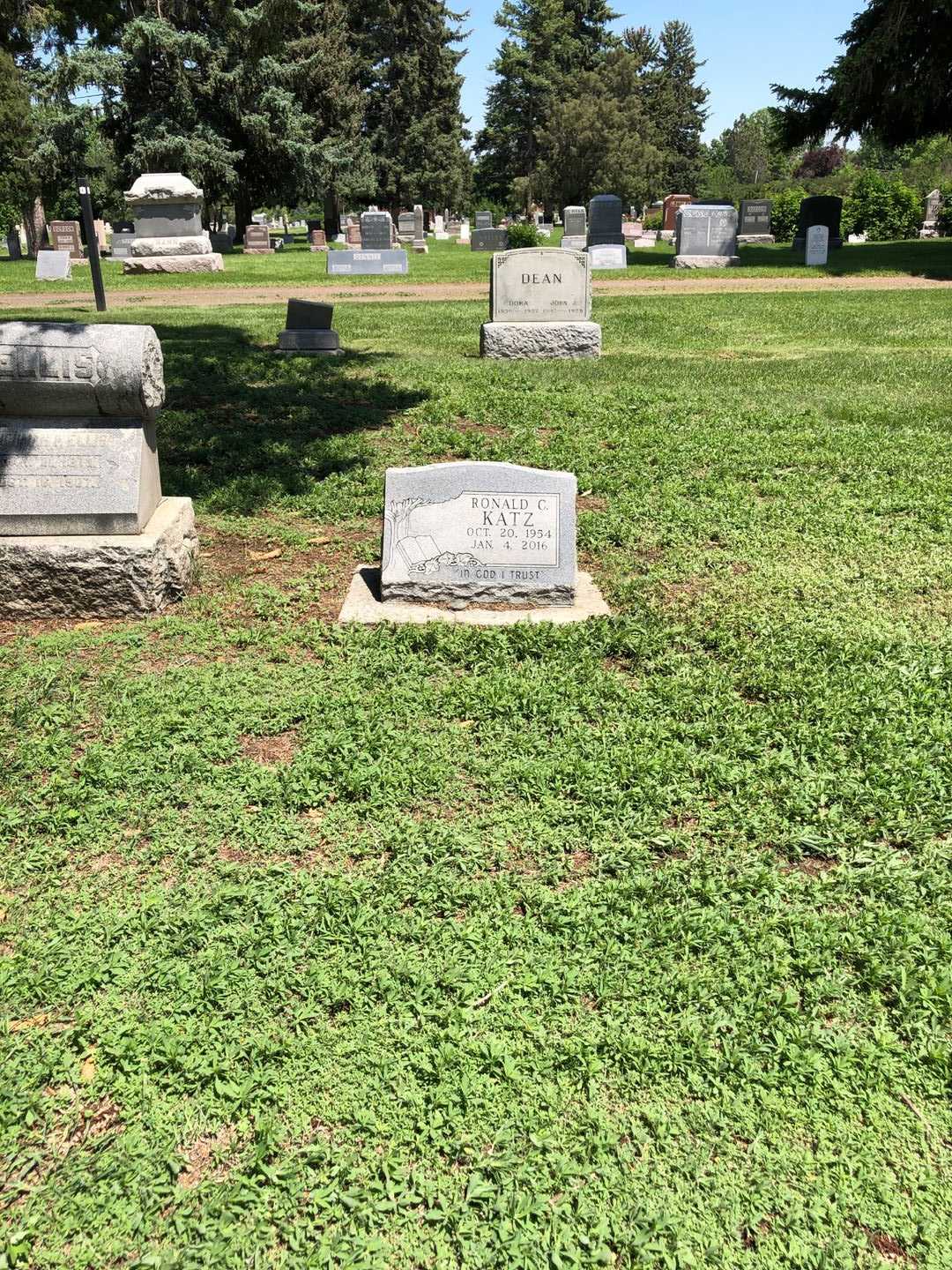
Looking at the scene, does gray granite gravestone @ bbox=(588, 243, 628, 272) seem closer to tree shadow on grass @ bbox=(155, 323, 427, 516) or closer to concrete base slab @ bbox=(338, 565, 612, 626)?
tree shadow on grass @ bbox=(155, 323, 427, 516)

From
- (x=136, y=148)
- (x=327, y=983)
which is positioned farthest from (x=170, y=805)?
(x=136, y=148)

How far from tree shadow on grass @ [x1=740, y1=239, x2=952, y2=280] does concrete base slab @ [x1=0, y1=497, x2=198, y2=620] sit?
65.7 ft

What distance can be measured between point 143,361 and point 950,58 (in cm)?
2550

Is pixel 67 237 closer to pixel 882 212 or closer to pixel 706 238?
pixel 706 238

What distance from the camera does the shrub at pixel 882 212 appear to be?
36031 mm

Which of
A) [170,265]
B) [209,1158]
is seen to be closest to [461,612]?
[209,1158]

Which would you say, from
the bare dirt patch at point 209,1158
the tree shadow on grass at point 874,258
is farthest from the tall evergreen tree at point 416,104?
the bare dirt patch at point 209,1158

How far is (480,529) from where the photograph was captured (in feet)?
16.6

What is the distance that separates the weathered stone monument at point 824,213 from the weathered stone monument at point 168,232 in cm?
1750

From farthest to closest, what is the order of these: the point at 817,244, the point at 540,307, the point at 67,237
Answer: the point at 67,237
the point at 817,244
the point at 540,307

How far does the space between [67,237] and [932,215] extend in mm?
33290

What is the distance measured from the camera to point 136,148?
3158 cm

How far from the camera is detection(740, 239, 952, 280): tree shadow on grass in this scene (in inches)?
841

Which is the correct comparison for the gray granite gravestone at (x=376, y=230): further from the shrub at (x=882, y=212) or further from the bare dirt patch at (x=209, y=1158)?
the bare dirt patch at (x=209, y=1158)
